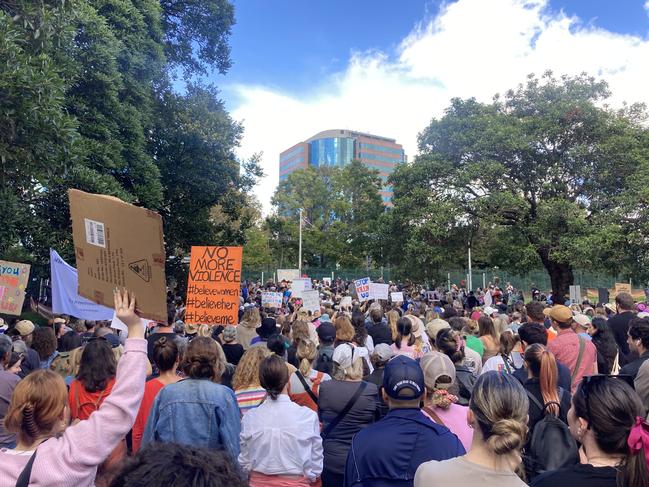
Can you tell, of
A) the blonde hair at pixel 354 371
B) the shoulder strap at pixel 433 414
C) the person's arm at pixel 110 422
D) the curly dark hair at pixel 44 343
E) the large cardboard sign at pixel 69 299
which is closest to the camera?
the person's arm at pixel 110 422

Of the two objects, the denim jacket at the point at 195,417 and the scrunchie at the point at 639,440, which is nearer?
the scrunchie at the point at 639,440

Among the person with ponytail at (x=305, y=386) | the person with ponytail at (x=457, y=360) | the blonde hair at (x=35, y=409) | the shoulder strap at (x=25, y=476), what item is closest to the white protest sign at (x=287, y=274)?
the person with ponytail at (x=457, y=360)

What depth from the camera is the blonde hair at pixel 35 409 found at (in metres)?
2.35

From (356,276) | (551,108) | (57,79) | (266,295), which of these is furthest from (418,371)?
(356,276)

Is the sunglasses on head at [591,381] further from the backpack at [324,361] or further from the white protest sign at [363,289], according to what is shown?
the white protest sign at [363,289]

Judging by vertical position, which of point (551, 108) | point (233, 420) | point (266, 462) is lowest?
point (266, 462)

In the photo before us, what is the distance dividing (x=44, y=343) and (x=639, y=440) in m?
5.85

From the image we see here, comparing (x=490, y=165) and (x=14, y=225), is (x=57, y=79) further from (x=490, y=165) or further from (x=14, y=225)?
(x=490, y=165)

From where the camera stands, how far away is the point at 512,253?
22.5 m

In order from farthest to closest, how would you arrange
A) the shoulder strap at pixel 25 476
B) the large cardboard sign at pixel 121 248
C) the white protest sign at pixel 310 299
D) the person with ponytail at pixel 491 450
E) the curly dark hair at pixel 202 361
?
the white protest sign at pixel 310 299 → the curly dark hair at pixel 202 361 → the large cardboard sign at pixel 121 248 → the person with ponytail at pixel 491 450 → the shoulder strap at pixel 25 476

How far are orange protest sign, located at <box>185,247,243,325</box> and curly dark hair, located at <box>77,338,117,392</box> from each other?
3.47m

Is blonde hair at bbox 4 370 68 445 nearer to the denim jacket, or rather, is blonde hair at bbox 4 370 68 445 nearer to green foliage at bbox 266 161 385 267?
the denim jacket

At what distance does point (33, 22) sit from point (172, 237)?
11829mm

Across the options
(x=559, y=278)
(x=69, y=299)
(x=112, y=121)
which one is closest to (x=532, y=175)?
(x=559, y=278)
